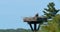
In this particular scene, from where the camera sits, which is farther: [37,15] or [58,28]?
[37,15]

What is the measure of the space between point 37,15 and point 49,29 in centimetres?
1043

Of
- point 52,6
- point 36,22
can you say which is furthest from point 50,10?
point 36,22

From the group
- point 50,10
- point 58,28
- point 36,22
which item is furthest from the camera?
point 50,10

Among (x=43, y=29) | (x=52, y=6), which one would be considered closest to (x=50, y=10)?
(x=52, y=6)

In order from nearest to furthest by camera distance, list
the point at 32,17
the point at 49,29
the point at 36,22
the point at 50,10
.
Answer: the point at 49,29 → the point at 32,17 → the point at 36,22 → the point at 50,10

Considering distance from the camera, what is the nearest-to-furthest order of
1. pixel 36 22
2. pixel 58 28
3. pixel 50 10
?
pixel 58 28
pixel 36 22
pixel 50 10

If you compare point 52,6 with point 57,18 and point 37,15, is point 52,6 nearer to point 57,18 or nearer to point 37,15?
point 37,15

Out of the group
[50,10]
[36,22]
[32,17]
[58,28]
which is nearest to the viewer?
[58,28]

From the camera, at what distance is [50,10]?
37188 mm

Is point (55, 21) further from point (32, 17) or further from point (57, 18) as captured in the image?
point (32, 17)

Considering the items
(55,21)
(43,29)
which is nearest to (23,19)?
(43,29)

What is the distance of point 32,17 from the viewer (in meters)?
27.5

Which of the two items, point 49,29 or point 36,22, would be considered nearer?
point 49,29

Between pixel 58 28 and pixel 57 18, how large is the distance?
63cm
